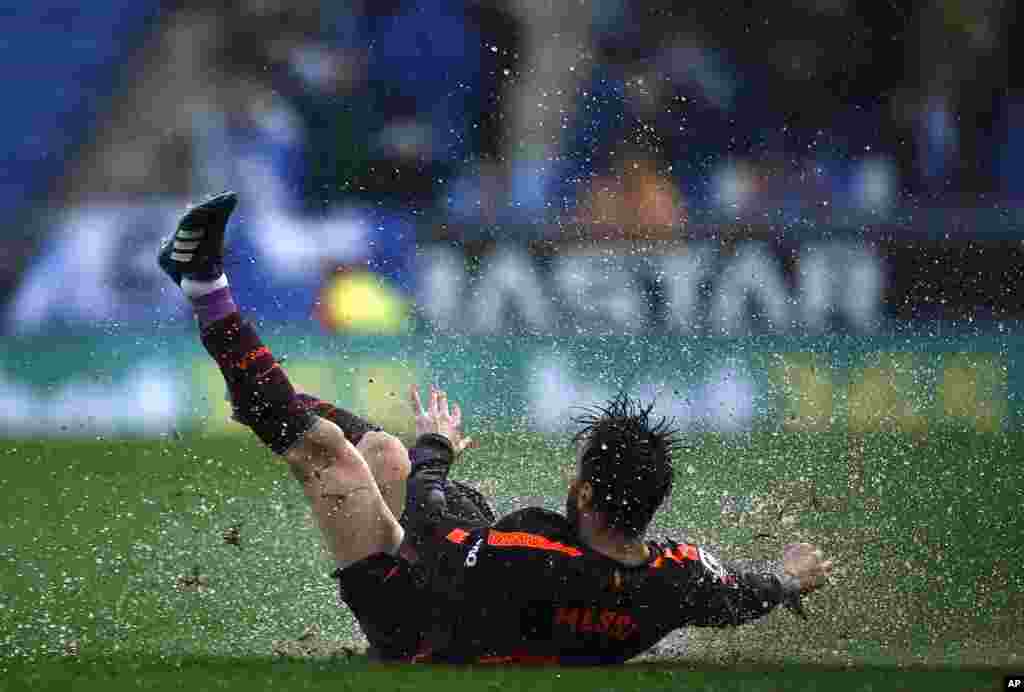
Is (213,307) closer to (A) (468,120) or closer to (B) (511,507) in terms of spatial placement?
(B) (511,507)

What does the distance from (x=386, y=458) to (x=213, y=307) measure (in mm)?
954

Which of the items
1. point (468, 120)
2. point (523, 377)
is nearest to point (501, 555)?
point (523, 377)

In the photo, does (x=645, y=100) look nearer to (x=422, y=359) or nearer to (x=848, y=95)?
(x=848, y=95)

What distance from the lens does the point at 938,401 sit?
11.0 metres

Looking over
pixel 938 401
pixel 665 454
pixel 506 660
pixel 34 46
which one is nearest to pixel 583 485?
pixel 665 454

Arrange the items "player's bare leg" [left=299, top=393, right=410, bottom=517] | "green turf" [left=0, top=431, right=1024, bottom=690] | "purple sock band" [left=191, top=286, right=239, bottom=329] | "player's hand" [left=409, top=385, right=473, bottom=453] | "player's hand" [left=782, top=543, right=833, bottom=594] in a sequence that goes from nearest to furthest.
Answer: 1. "purple sock band" [left=191, top=286, right=239, bottom=329]
2. "player's hand" [left=782, top=543, right=833, bottom=594]
3. "green turf" [left=0, top=431, right=1024, bottom=690]
4. "player's bare leg" [left=299, top=393, right=410, bottom=517]
5. "player's hand" [left=409, top=385, right=473, bottom=453]

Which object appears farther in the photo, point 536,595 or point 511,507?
point 511,507

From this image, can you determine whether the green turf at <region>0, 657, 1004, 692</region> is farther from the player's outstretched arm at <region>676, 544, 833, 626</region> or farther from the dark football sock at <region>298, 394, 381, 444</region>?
the dark football sock at <region>298, 394, 381, 444</region>

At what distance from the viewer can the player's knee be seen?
18.2 ft

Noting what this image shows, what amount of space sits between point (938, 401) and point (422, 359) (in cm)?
354

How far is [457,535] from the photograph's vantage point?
16.2ft

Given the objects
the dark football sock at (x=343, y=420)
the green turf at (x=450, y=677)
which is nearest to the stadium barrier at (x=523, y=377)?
the dark football sock at (x=343, y=420)

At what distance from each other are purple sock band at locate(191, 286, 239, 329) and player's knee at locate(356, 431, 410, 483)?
2.95 feet

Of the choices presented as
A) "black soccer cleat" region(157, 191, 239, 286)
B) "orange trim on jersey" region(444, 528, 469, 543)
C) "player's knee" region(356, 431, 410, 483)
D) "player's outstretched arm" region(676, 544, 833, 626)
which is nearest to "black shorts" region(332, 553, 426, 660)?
"orange trim on jersey" region(444, 528, 469, 543)
